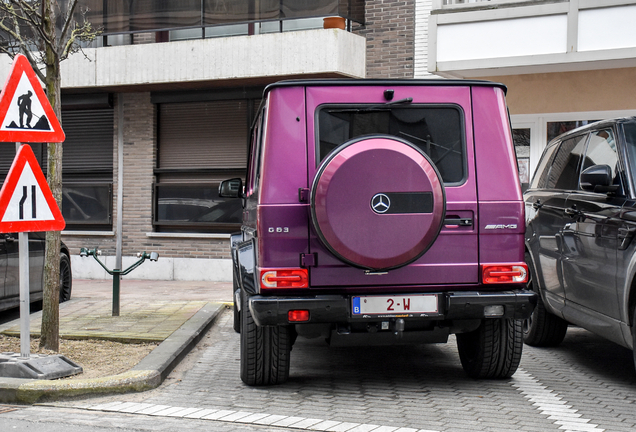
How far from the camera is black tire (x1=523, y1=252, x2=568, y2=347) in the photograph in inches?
293

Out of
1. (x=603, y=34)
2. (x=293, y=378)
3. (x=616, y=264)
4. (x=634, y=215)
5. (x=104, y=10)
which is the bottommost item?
(x=293, y=378)

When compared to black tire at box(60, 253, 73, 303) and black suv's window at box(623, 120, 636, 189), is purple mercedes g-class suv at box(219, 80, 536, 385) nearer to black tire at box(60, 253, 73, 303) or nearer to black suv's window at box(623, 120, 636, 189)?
black suv's window at box(623, 120, 636, 189)

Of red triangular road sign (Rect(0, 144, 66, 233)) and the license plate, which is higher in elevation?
red triangular road sign (Rect(0, 144, 66, 233))

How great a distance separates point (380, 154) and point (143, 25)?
10.3 meters

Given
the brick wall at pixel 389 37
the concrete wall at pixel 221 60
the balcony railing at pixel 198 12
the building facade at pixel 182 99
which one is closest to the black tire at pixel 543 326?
the concrete wall at pixel 221 60

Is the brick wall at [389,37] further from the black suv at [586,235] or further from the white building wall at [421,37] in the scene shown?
the black suv at [586,235]

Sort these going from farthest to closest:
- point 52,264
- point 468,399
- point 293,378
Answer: point 52,264
point 293,378
point 468,399

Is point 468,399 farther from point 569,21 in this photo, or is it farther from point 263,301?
point 569,21

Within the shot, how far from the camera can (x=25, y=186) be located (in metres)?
5.92

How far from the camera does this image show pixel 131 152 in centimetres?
1495

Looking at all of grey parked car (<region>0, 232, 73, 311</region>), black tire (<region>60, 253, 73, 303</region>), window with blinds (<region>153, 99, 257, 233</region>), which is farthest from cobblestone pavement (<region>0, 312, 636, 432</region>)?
window with blinds (<region>153, 99, 257, 233</region>)

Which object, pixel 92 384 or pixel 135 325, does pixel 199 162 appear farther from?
pixel 92 384

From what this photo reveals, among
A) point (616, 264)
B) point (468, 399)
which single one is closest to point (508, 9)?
point (616, 264)

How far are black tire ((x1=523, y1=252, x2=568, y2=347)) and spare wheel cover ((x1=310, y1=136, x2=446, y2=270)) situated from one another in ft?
8.95
